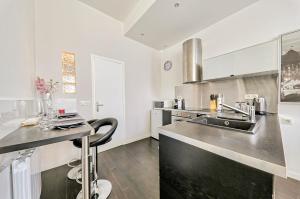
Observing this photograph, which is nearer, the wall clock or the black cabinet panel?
the black cabinet panel

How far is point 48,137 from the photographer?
69 centimetres

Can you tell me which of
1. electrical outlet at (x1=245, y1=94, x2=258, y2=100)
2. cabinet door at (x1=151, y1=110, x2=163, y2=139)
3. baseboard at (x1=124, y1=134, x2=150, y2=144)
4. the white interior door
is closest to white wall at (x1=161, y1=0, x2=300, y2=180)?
electrical outlet at (x1=245, y1=94, x2=258, y2=100)

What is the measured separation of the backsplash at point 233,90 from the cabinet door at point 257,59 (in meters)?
0.36

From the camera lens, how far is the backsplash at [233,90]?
6.27 ft

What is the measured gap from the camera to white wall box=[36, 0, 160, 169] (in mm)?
1958

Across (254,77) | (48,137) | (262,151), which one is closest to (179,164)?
(262,151)

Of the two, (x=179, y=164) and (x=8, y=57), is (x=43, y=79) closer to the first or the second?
(x=8, y=57)

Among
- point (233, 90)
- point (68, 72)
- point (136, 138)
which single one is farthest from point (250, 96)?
point (68, 72)

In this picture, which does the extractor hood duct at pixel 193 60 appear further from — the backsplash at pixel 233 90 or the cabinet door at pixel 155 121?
the cabinet door at pixel 155 121

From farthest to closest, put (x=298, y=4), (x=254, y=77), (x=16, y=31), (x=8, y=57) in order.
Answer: (x=254, y=77), (x=298, y=4), (x=16, y=31), (x=8, y=57)

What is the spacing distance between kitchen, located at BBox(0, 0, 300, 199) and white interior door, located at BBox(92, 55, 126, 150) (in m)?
0.02

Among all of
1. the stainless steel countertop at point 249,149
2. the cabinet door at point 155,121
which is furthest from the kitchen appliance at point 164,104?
the stainless steel countertop at point 249,149

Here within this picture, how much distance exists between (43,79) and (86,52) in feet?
2.90

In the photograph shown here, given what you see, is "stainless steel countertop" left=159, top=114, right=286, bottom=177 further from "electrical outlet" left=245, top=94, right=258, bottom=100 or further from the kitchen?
"electrical outlet" left=245, top=94, right=258, bottom=100
